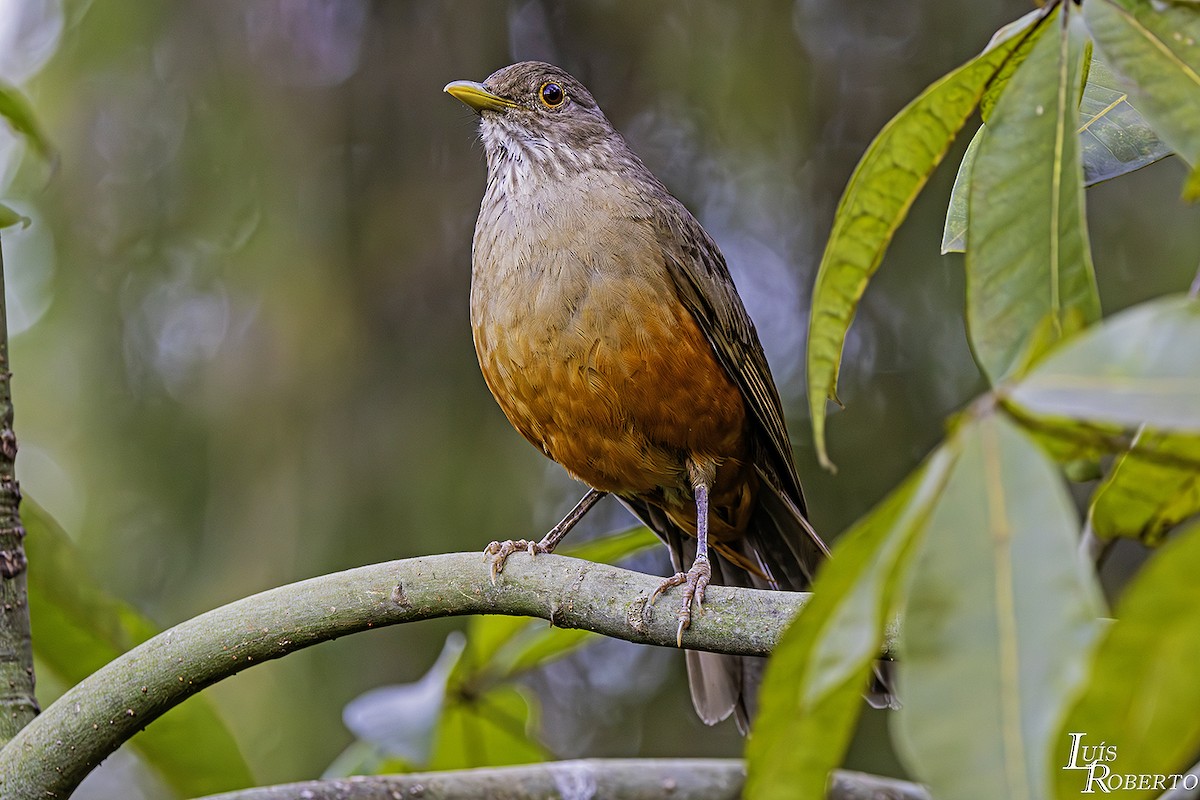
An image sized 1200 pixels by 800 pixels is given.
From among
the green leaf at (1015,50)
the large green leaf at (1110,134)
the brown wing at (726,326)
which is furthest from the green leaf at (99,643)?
the green leaf at (1015,50)

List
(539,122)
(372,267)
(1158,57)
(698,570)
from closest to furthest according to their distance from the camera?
(1158,57)
(698,570)
(539,122)
(372,267)

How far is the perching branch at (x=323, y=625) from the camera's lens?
1.79 metres

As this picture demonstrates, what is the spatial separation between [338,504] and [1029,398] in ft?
13.9

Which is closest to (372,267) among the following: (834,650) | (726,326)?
(726,326)

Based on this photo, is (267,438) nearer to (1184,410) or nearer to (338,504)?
(338,504)

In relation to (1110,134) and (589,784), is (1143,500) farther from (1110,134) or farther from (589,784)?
(589,784)

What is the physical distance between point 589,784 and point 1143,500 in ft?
4.43

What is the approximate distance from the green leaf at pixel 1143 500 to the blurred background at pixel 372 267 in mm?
3400

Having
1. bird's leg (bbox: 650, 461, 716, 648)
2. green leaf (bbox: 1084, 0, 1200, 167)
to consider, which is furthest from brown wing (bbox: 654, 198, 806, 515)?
green leaf (bbox: 1084, 0, 1200, 167)

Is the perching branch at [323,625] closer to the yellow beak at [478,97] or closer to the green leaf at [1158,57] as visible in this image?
the green leaf at [1158,57]

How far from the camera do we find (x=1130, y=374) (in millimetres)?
736

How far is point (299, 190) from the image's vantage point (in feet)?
16.5

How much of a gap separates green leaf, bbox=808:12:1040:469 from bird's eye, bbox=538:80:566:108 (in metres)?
2.70

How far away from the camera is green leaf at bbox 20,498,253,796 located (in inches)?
90.6
